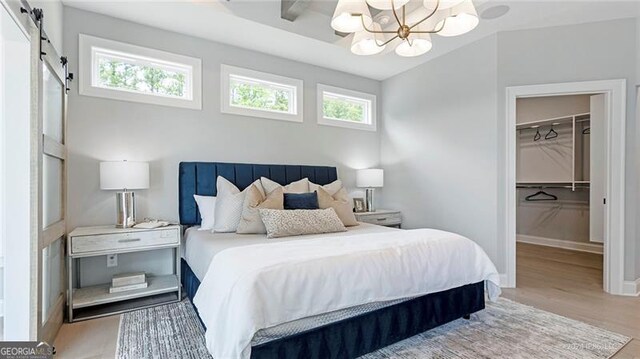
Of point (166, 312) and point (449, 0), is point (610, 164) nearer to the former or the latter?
point (449, 0)

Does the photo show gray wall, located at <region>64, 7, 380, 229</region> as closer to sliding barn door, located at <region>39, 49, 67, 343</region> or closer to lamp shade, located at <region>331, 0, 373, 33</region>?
sliding barn door, located at <region>39, 49, 67, 343</region>

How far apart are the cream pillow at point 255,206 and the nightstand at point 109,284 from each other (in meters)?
0.69

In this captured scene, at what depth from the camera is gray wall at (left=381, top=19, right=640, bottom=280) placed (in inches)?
130

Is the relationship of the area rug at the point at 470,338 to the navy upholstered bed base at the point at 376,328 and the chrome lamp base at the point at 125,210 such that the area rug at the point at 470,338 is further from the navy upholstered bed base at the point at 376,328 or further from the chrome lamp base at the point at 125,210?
the chrome lamp base at the point at 125,210

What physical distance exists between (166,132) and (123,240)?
4.21 feet

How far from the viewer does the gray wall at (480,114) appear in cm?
331

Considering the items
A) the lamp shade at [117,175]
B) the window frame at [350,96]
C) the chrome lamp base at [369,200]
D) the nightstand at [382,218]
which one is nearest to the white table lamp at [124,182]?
the lamp shade at [117,175]

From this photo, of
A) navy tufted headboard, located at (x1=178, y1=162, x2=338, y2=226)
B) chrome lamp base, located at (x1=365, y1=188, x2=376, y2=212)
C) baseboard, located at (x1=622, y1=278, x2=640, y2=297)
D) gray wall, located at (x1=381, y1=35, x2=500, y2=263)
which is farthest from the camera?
chrome lamp base, located at (x1=365, y1=188, x2=376, y2=212)

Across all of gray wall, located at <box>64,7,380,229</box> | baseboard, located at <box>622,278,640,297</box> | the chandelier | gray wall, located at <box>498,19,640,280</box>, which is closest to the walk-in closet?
baseboard, located at <box>622,278,640,297</box>

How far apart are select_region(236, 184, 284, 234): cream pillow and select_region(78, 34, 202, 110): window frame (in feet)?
4.44

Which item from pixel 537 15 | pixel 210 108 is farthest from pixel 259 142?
pixel 537 15

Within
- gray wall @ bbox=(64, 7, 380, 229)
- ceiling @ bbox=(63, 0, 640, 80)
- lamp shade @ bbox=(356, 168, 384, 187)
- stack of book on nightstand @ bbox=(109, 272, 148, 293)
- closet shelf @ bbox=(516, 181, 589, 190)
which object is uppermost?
ceiling @ bbox=(63, 0, 640, 80)

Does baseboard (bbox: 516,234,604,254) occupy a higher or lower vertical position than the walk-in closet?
lower

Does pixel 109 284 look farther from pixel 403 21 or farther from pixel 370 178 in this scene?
pixel 403 21
